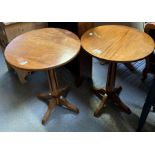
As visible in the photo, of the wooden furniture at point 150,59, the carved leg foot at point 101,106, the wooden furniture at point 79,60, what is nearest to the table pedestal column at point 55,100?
the carved leg foot at point 101,106

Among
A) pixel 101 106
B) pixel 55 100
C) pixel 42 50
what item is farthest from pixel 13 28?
pixel 101 106

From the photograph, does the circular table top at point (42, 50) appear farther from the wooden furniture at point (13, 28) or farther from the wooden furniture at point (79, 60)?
the wooden furniture at point (13, 28)

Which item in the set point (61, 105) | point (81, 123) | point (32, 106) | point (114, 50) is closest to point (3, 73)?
point (32, 106)

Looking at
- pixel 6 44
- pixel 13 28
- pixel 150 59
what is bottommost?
pixel 150 59

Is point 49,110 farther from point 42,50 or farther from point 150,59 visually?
point 150,59

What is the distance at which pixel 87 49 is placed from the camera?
4.70 ft

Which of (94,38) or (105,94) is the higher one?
(94,38)

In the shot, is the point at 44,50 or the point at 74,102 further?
the point at 74,102

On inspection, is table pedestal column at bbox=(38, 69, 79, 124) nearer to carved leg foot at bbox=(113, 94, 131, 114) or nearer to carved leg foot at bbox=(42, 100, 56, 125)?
carved leg foot at bbox=(42, 100, 56, 125)

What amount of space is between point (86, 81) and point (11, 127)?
0.94 meters

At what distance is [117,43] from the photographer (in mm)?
1488

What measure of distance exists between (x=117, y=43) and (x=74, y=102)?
31.1 inches

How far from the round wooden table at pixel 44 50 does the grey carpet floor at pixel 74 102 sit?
7.0 inches

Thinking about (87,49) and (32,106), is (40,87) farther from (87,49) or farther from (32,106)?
(87,49)
